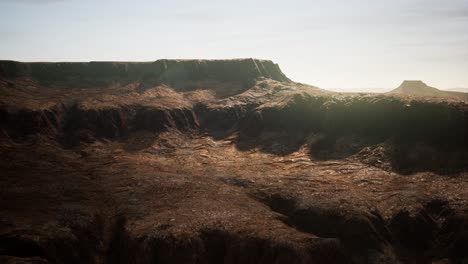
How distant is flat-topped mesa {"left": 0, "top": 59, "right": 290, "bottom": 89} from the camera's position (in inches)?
3084

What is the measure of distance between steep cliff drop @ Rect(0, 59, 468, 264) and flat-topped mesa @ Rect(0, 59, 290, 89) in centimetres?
42

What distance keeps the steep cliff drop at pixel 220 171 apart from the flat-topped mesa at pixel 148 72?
42cm

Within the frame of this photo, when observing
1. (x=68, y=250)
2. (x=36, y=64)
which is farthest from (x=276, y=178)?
(x=36, y=64)

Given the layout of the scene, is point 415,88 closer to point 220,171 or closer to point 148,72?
point 148,72

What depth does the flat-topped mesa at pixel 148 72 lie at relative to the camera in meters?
78.3

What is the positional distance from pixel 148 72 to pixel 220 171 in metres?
42.7

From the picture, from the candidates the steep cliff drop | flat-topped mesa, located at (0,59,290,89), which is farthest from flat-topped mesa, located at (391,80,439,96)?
the steep cliff drop

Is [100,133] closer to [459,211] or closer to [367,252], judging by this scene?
[367,252]

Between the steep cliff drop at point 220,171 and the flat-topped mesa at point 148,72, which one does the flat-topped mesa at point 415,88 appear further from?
the steep cliff drop at point 220,171

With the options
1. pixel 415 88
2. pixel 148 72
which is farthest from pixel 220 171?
pixel 415 88

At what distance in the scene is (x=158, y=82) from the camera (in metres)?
81.1

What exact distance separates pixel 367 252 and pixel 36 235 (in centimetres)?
2743

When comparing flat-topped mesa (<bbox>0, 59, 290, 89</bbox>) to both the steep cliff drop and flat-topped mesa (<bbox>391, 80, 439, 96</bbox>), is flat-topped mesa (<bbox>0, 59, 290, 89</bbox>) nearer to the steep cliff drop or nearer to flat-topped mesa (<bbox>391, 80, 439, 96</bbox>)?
the steep cliff drop

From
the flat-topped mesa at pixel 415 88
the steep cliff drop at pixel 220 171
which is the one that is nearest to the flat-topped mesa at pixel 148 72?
the steep cliff drop at pixel 220 171
